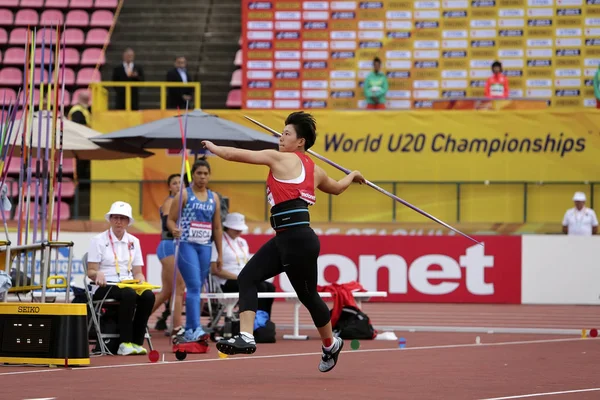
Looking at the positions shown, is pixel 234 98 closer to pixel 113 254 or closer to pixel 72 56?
pixel 72 56

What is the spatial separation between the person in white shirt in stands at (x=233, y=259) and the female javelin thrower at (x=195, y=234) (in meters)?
1.24

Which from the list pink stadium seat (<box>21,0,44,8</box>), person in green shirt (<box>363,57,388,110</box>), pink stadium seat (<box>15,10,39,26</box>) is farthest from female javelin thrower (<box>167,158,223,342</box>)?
pink stadium seat (<box>21,0,44,8</box>)

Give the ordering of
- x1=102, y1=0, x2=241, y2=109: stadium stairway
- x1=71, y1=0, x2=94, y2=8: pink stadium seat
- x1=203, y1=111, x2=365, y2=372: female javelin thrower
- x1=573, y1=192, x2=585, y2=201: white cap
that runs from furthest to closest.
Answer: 1. x1=71, y1=0, x2=94, y2=8: pink stadium seat
2. x1=102, y1=0, x2=241, y2=109: stadium stairway
3. x1=573, y1=192, x2=585, y2=201: white cap
4. x1=203, y1=111, x2=365, y2=372: female javelin thrower

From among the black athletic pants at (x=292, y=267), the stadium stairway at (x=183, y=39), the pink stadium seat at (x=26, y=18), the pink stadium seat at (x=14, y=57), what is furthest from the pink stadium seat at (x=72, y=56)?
the black athletic pants at (x=292, y=267)

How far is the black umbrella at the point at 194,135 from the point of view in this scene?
14.5 m

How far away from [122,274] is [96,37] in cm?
1616

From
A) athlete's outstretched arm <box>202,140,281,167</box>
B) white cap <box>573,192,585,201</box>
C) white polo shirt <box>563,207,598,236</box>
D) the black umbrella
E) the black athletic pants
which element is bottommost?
the black athletic pants

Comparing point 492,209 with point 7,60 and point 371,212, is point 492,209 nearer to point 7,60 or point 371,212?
point 371,212

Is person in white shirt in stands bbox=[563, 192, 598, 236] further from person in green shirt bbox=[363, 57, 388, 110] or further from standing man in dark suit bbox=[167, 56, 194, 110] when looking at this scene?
standing man in dark suit bbox=[167, 56, 194, 110]

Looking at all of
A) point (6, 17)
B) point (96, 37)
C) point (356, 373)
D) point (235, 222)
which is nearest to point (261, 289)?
point (235, 222)

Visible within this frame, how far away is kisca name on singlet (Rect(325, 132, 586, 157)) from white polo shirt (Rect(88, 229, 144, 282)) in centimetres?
990

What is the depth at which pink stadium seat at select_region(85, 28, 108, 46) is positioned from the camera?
27.0m

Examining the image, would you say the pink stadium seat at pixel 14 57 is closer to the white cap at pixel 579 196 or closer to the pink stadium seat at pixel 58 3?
the pink stadium seat at pixel 58 3

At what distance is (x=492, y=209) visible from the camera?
21078mm
